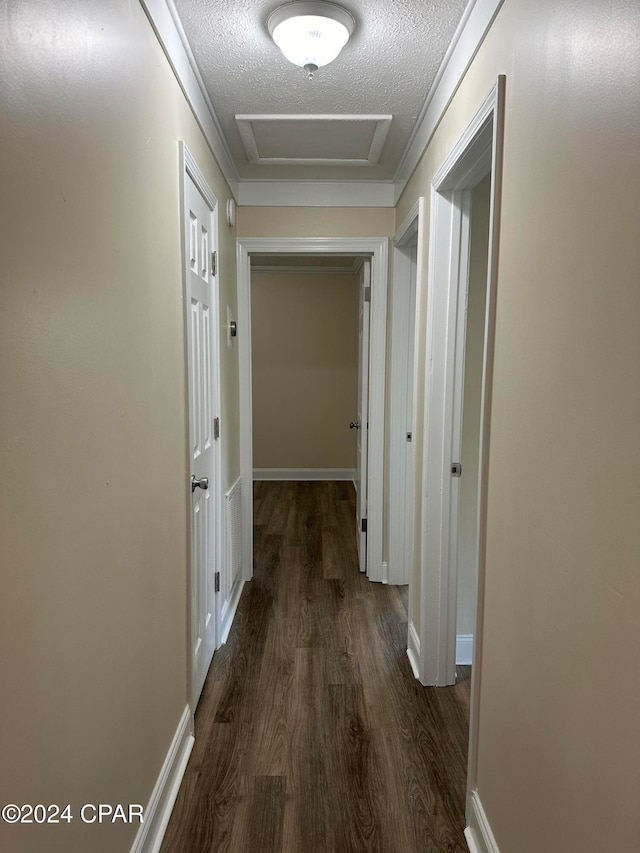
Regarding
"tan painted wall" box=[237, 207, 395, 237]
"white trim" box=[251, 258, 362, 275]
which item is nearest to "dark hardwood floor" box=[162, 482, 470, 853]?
"tan painted wall" box=[237, 207, 395, 237]

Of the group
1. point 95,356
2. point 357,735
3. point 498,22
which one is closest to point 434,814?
point 357,735

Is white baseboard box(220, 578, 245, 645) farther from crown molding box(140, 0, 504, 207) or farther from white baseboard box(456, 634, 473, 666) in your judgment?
crown molding box(140, 0, 504, 207)

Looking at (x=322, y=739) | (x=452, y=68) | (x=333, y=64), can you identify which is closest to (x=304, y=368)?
(x=333, y=64)

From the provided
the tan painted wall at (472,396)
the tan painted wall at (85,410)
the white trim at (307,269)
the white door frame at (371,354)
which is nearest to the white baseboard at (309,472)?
the white trim at (307,269)

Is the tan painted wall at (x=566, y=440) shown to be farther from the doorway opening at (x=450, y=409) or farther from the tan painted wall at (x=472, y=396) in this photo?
the tan painted wall at (x=472, y=396)

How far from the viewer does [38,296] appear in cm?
87

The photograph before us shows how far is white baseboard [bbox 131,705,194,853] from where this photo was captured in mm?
1458

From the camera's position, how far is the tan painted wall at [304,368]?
5.86 m

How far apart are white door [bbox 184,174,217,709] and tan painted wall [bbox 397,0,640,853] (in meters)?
1.08

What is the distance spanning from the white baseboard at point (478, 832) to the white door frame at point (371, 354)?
187 cm

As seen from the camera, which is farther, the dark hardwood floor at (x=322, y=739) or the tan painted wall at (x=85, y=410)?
the dark hardwood floor at (x=322, y=739)

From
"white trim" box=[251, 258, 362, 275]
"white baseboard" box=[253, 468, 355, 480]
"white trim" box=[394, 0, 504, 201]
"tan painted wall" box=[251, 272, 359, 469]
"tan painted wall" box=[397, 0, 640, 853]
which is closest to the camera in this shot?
"tan painted wall" box=[397, 0, 640, 853]

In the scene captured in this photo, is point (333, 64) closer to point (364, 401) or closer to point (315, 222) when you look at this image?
point (315, 222)

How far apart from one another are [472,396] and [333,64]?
54.1 inches
